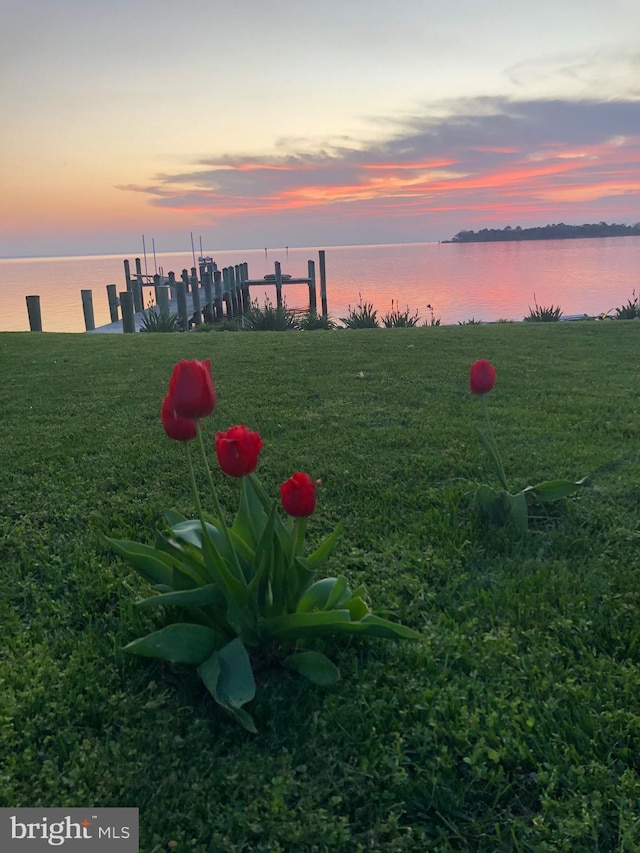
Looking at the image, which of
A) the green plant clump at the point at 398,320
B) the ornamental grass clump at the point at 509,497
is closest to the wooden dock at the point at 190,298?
the green plant clump at the point at 398,320

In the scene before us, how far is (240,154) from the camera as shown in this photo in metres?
25.8

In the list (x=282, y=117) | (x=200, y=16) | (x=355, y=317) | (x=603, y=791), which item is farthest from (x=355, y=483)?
(x=282, y=117)

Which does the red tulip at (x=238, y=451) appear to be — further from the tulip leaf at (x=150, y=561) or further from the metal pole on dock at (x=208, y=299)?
the metal pole on dock at (x=208, y=299)

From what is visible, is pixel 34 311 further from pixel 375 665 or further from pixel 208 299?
pixel 375 665

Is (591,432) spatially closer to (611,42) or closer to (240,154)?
(611,42)

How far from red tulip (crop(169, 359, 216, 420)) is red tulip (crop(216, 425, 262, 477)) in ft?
0.31

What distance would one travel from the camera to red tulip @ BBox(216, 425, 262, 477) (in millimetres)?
1361

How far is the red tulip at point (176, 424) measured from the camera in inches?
54.1

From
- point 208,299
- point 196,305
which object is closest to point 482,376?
point 196,305

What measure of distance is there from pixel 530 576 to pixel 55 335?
8.31 m

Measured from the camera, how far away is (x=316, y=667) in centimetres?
154

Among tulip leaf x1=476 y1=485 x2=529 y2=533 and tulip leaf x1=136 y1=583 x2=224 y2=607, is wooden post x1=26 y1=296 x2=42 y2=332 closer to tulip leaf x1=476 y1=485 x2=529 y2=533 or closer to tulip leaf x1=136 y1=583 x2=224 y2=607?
tulip leaf x1=476 y1=485 x2=529 y2=533

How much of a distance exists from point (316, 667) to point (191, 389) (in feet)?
2.66

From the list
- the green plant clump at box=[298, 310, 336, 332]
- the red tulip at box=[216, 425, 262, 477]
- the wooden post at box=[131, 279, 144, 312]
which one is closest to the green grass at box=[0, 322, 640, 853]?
the red tulip at box=[216, 425, 262, 477]
